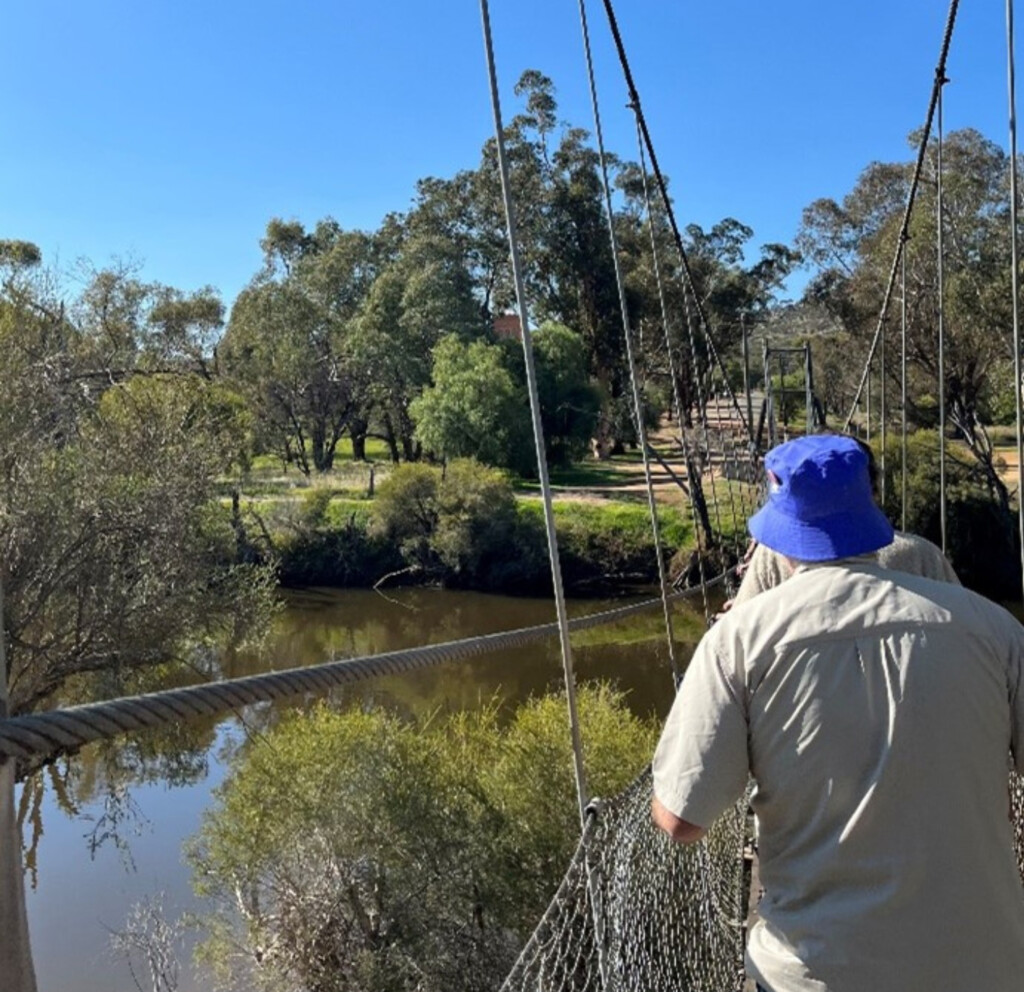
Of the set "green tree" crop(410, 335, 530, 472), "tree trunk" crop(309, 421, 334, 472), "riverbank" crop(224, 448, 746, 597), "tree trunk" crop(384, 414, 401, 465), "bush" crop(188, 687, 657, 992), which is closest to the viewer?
"bush" crop(188, 687, 657, 992)

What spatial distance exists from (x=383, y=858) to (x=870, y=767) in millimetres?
4577

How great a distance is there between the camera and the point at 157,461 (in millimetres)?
7156

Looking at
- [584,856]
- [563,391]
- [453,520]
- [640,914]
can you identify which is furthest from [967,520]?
[584,856]

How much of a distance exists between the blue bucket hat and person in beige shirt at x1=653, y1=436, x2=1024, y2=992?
0.04 m

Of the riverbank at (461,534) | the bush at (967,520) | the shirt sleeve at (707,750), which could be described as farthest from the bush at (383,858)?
the riverbank at (461,534)

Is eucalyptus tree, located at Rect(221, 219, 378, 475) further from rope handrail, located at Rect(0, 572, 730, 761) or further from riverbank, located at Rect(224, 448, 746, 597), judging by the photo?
rope handrail, located at Rect(0, 572, 730, 761)

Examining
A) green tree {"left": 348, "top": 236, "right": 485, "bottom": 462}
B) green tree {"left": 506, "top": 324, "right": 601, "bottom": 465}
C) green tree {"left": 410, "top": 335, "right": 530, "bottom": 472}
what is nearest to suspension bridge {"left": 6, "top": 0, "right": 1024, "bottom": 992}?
green tree {"left": 410, "top": 335, "right": 530, "bottom": 472}

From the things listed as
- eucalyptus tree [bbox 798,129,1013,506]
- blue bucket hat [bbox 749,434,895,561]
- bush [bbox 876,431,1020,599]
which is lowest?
bush [bbox 876,431,1020,599]

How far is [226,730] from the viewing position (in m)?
8.78

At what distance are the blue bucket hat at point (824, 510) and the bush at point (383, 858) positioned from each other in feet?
13.9

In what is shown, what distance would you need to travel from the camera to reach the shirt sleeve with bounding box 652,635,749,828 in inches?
27.1

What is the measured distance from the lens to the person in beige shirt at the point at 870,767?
2.17ft

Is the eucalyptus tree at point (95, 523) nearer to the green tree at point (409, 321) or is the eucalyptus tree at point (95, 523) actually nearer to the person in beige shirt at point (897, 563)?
the person in beige shirt at point (897, 563)

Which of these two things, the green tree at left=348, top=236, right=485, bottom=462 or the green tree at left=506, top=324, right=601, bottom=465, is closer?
the green tree at left=506, top=324, right=601, bottom=465
